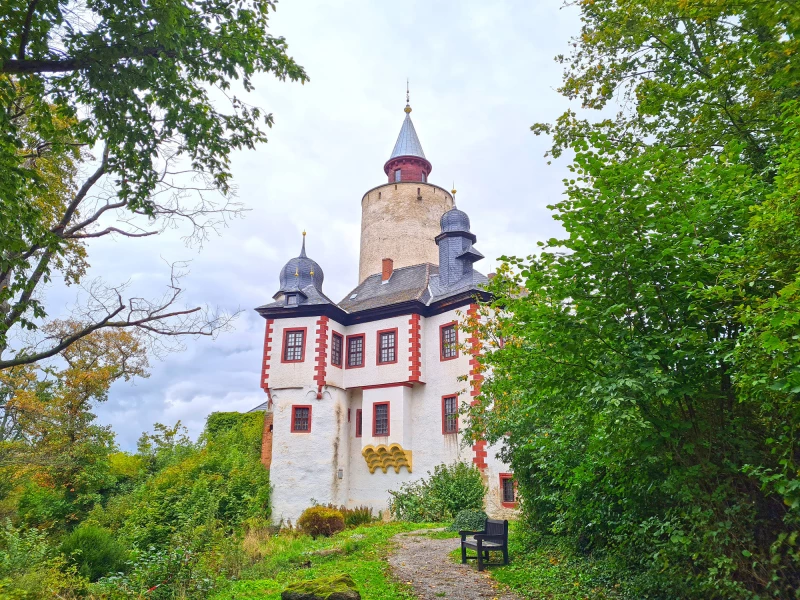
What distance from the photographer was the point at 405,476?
24.5 m

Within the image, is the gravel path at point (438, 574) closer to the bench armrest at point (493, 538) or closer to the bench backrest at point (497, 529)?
the bench armrest at point (493, 538)

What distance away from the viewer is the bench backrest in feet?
37.4

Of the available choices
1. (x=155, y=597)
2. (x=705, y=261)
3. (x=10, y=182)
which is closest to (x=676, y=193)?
(x=705, y=261)

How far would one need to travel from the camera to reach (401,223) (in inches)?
1230

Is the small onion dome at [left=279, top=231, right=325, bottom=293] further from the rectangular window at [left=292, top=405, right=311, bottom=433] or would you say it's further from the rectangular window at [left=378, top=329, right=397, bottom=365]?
the rectangular window at [left=292, top=405, right=311, bottom=433]

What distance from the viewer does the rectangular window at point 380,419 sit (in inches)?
1001

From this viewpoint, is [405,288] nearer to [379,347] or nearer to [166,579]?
[379,347]

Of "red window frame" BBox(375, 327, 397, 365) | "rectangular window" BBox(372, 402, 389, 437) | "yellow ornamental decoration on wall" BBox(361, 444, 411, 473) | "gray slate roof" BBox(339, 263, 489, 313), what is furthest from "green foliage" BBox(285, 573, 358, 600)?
"red window frame" BBox(375, 327, 397, 365)

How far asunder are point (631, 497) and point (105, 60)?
7.94 metres

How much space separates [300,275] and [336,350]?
403 cm

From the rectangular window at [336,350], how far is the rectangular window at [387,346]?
204 cm

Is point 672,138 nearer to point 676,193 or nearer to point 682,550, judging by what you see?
point 676,193

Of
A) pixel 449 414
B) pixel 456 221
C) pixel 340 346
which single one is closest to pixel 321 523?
pixel 449 414

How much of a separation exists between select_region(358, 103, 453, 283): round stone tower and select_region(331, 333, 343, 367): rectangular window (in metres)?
5.13
